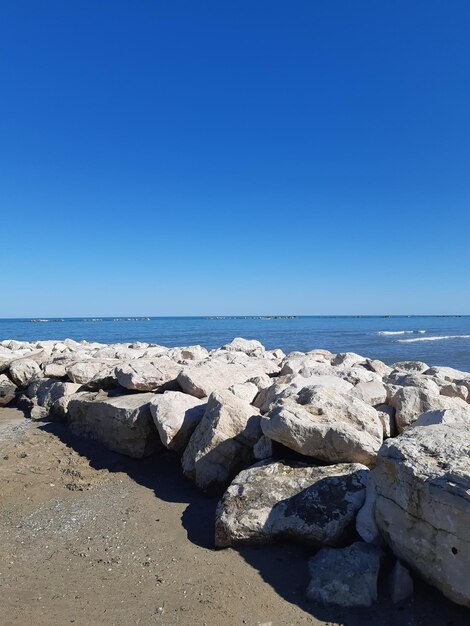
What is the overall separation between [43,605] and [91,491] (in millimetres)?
2085

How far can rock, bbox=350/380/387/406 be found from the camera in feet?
20.7

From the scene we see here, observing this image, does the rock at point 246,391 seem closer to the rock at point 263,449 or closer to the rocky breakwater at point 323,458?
the rocky breakwater at point 323,458

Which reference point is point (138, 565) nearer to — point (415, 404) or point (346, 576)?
point (346, 576)

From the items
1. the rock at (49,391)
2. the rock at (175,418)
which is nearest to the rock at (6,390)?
the rock at (49,391)

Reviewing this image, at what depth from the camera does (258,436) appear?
5367 mm

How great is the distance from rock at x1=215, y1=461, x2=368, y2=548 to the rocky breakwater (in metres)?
0.01

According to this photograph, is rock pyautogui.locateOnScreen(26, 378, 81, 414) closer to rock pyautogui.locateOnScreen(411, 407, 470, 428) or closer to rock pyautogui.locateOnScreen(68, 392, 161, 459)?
rock pyautogui.locateOnScreen(68, 392, 161, 459)

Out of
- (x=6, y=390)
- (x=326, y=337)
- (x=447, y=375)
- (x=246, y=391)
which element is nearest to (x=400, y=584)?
(x=246, y=391)

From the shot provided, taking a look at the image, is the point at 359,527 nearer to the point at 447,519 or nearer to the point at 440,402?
the point at 447,519

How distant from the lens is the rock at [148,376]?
24.0 feet

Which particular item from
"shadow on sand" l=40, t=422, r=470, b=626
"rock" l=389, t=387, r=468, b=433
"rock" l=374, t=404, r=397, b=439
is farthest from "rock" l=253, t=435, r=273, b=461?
"rock" l=389, t=387, r=468, b=433

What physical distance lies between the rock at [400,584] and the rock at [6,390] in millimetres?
9429

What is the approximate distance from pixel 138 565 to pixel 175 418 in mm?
2242

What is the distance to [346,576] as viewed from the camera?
3391 mm
